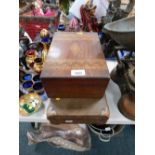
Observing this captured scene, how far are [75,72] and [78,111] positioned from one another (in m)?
0.13

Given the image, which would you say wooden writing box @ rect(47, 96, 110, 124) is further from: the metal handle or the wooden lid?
the metal handle

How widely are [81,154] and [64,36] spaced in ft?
2.48

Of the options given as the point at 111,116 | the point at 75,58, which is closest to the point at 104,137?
the point at 111,116

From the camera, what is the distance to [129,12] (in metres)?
→ 0.98

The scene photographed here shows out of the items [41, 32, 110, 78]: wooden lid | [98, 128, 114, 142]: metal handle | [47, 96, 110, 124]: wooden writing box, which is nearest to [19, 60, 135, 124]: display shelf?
[47, 96, 110, 124]: wooden writing box

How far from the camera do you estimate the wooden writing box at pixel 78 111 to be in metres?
0.65

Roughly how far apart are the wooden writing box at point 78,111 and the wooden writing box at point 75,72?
22mm

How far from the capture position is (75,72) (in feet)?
2.00

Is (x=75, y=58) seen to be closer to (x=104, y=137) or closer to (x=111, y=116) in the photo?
(x=111, y=116)

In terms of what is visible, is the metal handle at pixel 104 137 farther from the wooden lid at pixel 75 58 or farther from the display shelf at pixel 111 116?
the wooden lid at pixel 75 58

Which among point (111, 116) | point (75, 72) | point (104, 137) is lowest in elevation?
point (104, 137)

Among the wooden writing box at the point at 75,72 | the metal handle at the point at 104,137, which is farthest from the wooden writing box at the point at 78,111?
the metal handle at the point at 104,137
